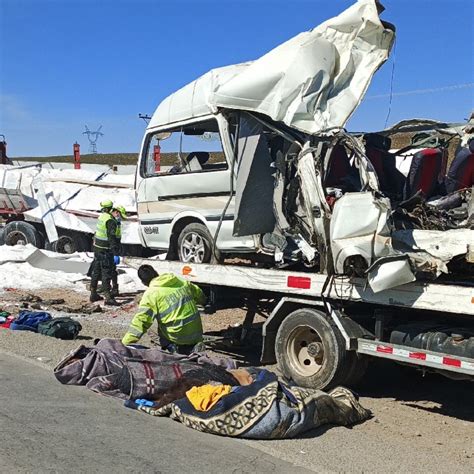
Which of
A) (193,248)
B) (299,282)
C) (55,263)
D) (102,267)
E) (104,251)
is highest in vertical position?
(193,248)

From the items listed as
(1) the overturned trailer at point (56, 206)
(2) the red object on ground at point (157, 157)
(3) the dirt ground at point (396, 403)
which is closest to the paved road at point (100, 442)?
(3) the dirt ground at point (396, 403)

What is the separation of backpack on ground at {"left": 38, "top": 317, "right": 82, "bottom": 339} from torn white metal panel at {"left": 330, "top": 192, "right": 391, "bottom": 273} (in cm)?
396

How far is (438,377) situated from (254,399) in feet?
10.0

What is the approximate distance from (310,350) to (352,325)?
0.57 meters

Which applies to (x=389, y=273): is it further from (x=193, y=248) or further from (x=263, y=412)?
(x=193, y=248)

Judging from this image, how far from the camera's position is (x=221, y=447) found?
4812mm

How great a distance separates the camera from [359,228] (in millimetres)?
5848

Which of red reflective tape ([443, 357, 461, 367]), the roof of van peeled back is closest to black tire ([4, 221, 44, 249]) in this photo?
the roof of van peeled back

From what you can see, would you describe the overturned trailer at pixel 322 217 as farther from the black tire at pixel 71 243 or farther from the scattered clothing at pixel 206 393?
the black tire at pixel 71 243

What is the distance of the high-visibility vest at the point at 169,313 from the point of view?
254 inches

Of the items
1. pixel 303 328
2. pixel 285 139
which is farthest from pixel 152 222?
pixel 303 328

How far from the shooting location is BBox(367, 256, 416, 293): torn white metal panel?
5.50 metres

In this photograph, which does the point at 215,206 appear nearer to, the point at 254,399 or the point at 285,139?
the point at 285,139

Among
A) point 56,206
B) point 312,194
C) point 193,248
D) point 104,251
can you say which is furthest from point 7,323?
point 56,206
